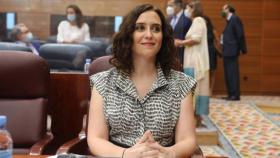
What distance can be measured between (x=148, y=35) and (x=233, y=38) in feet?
17.4

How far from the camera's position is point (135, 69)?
2141 millimetres

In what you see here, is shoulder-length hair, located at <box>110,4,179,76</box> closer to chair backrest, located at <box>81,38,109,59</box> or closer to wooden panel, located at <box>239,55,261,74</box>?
chair backrest, located at <box>81,38,109,59</box>

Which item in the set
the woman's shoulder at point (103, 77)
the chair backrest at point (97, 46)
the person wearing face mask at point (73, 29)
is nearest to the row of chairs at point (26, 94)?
the woman's shoulder at point (103, 77)

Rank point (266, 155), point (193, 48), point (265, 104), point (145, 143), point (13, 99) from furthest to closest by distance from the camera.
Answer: point (265, 104) < point (193, 48) < point (266, 155) < point (13, 99) < point (145, 143)

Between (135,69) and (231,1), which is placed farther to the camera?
(231,1)

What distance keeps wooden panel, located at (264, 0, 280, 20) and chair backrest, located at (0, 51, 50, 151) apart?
6.31 metres

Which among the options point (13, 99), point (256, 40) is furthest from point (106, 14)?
point (13, 99)

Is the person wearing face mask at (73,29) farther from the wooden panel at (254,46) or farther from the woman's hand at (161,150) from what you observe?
the woman's hand at (161,150)

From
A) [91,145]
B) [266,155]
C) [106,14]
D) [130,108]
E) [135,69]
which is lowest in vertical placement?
[266,155]

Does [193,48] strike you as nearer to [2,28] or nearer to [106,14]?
[106,14]

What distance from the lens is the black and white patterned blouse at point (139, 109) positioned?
2041 mm

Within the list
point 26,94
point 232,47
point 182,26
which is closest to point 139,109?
point 26,94

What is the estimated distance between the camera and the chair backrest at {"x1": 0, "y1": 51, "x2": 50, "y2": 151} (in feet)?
8.45

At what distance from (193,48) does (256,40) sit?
3.36 m
